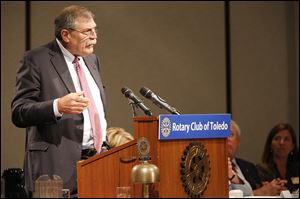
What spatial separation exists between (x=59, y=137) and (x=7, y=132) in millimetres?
2739

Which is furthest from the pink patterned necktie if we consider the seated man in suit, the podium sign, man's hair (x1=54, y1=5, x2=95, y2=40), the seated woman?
the seated woman

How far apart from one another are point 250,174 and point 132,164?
2.90m

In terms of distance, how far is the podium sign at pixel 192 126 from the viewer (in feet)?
9.70

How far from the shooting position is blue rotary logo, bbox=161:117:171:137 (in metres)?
2.95

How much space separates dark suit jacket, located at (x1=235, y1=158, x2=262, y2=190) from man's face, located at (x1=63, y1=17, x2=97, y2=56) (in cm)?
253

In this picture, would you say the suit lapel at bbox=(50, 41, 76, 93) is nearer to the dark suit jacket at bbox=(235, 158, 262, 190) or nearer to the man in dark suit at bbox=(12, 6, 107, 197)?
the man in dark suit at bbox=(12, 6, 107, 197)

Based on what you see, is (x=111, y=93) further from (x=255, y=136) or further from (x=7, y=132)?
(x=255, y=136)

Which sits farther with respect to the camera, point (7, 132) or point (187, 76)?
point (187, 76)

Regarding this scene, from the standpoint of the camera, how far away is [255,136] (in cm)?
705

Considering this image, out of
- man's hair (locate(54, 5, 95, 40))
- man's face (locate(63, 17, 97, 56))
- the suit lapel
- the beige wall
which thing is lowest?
the suit lapel

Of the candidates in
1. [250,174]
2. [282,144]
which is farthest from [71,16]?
[282,144]

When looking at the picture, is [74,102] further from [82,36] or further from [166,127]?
[82,36]

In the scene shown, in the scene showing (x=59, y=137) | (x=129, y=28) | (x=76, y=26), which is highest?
(x=129, y=28)

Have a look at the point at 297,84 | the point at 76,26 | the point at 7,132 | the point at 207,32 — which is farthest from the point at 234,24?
the point at 76,26
